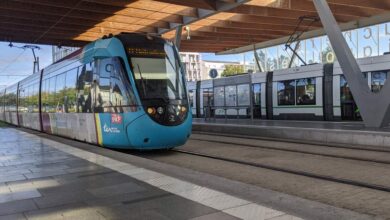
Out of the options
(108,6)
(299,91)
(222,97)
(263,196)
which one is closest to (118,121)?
(263,196)

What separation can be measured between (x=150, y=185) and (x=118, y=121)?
5.43 m

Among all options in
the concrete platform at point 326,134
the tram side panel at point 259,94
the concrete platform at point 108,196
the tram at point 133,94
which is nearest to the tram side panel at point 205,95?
the tram side panel at point 259,94

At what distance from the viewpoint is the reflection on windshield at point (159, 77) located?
1163 cm

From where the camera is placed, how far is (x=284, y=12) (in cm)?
2825

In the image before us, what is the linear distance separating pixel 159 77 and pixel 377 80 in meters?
11.1

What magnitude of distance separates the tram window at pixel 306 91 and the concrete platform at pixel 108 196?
47.9ft

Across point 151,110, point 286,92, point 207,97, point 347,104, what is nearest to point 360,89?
point 347,104

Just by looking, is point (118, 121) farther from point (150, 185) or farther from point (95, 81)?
point (150, 185)

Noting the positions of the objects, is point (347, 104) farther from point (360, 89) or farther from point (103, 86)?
point (103, 86)

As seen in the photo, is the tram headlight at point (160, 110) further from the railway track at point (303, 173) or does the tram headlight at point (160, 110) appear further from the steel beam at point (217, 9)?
the steel beam at point (217, 9)

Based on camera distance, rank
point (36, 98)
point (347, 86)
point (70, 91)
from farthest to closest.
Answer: point (36, 98) → point (347, 86) → point (70, 91)

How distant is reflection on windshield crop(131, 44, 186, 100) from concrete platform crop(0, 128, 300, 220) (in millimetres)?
3065

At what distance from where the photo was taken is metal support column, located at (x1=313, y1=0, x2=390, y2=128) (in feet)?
55.0

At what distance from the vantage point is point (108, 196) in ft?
19.8
